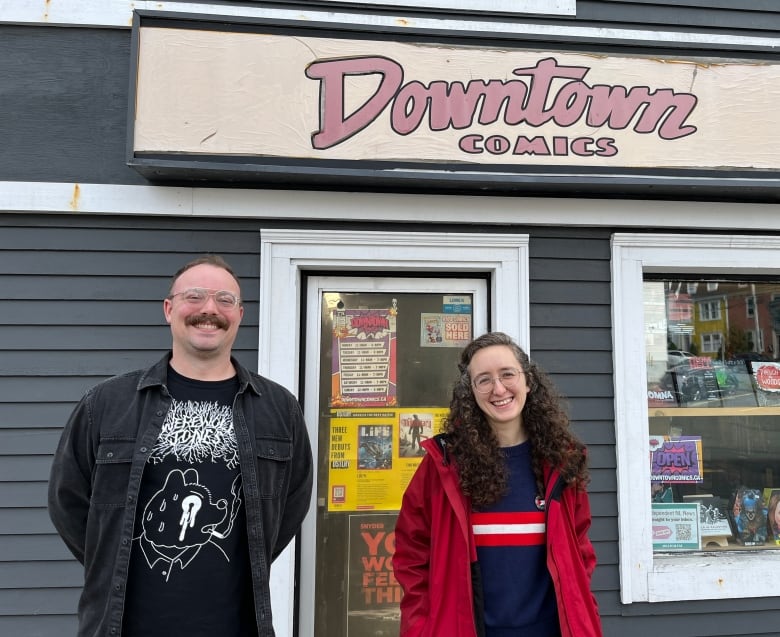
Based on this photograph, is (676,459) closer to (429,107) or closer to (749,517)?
(749,517)

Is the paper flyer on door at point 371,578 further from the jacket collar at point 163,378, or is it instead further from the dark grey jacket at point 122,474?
the jacket collar at point 163,378

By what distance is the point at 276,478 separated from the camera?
190 cm

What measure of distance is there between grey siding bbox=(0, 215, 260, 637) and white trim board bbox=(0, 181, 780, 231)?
0.32ft

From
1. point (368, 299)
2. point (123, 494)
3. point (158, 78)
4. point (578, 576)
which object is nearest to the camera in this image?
point (123, 494)

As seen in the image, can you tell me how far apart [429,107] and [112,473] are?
241cm

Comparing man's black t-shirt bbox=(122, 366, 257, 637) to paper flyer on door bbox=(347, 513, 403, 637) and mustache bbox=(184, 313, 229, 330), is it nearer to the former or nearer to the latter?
mustache bbox=(184, 313, 229, 330)

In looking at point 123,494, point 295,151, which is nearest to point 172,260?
point 295,151

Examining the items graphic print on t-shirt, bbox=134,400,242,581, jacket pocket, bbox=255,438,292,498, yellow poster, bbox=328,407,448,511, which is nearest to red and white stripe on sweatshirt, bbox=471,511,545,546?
jacket pocket, bbox=255,438,292,498

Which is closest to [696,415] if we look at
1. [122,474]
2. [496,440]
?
[496,440]

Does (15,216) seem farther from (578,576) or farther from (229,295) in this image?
(578,576)

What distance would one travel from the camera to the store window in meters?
3.10

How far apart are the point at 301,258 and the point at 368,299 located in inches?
17.7

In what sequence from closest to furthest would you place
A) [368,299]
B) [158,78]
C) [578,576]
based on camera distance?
[578,576] → [158,78] → [368,299]

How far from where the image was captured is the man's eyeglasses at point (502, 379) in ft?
6.22
